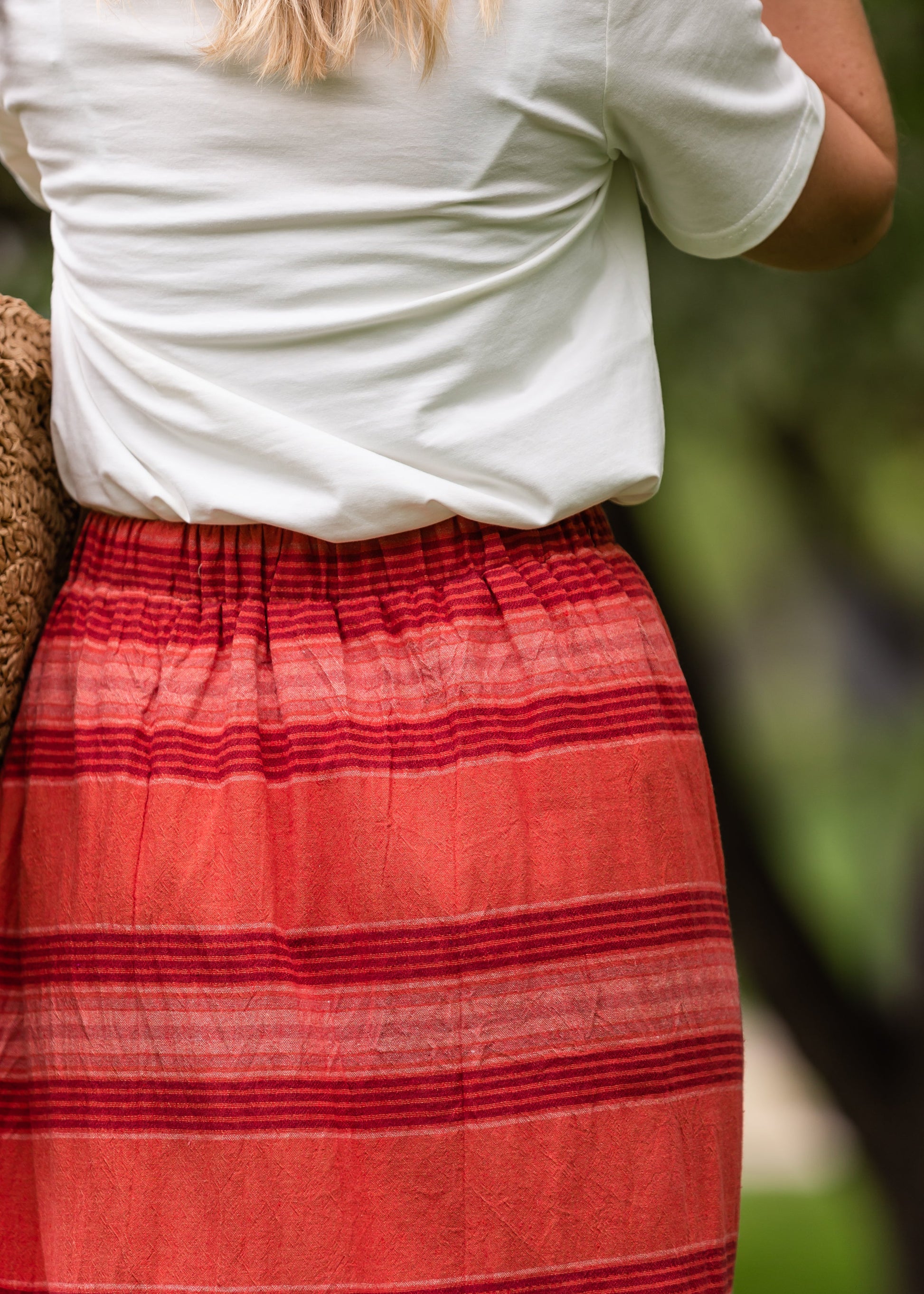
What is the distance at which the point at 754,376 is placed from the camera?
3.06m

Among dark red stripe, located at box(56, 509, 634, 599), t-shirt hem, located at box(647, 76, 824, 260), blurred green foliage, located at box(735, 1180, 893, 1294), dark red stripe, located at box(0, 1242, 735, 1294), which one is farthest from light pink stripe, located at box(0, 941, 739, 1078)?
blurred green foliage, located at box(735, 1180, 893, 1294)

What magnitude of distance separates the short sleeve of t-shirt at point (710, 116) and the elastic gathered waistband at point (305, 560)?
335 millimetres

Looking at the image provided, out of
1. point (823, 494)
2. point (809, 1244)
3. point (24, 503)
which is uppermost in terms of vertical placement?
point (24, 503)

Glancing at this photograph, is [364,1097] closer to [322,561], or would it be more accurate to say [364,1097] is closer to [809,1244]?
[322,561]

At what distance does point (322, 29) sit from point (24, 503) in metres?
0.48

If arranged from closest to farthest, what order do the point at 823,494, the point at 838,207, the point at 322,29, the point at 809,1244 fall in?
the point at 322,29 < the point at 838,207 < the point at 823,494 < the point at 809,1244

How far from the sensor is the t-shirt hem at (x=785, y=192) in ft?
4.19

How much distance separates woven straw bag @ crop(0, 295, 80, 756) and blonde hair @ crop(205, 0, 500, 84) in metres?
0.34

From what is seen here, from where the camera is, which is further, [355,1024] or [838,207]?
[838,207]

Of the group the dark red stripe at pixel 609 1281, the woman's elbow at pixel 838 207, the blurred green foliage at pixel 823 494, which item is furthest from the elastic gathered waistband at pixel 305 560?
the blurred green foliage at pixel 823 494

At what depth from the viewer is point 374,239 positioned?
1.17m

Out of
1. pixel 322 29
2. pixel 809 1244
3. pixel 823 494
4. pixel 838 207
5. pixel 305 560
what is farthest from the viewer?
pixel 809 1244

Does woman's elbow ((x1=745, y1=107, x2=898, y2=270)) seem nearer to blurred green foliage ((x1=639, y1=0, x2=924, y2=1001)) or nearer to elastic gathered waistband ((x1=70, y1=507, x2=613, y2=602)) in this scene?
elastic gathered waistband ((x1=70, y1=507, x2=613, y2=602))

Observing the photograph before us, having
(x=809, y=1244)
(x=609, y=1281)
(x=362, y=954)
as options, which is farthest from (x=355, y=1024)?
(x=809, y=1244)
